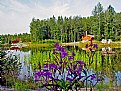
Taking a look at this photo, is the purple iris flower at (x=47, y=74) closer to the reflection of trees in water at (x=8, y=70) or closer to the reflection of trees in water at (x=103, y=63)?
the reflection of trees in water at (x=103, y=63)

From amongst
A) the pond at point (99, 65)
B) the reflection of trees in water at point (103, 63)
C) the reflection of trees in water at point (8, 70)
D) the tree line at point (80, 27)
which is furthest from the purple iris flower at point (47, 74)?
the tree line at point (80, 27)

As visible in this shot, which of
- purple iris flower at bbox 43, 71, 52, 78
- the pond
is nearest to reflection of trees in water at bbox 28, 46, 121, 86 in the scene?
the pond

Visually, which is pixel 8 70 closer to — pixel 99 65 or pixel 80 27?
pixel 99 65

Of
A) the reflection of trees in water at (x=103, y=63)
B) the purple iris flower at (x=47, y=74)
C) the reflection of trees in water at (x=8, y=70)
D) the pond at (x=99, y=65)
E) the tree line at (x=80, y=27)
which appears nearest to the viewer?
the purple iris flower at (x=47, y=74)

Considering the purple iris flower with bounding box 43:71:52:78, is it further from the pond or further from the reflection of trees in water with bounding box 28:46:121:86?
the reflection of trees in water with bounding box 28:46:121:86

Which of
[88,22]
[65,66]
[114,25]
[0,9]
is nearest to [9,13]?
[0,9]

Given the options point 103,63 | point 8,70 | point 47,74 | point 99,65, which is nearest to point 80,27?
point 103,63

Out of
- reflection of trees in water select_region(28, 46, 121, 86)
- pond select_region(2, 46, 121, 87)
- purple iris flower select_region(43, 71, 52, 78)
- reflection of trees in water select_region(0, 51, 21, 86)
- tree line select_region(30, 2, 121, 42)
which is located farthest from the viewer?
tree line select_region(30, 2, 121, 42)

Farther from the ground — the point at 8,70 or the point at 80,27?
the point at 80,27

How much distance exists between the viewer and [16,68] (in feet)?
23.3

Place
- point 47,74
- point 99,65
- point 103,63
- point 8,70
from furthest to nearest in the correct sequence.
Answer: point 103,63 < point 99,65 < point 8,70 < point 47,74

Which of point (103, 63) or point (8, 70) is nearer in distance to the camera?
point (8, 70)

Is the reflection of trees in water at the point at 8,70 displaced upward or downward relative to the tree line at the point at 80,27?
downward

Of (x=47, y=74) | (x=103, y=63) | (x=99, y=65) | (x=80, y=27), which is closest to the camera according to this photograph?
(x=47, y=74)
